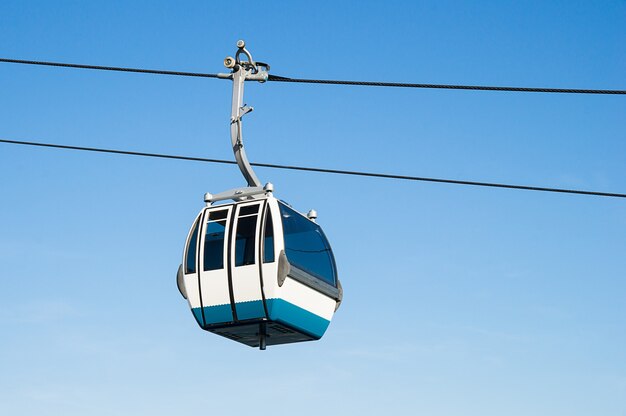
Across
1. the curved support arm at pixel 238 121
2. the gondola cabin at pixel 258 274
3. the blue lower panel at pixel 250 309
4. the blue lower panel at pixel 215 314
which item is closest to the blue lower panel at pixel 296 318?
the gondola cabin at pixel 258 274

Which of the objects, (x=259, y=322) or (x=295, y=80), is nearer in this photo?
(x=259, y=322)

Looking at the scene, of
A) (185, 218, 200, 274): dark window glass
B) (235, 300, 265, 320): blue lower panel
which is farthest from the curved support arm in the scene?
(235, 300, 265, 320): blue lower panel

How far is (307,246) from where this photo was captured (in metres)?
14.8

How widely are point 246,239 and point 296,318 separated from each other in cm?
121

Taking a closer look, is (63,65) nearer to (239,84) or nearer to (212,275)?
(239,84)

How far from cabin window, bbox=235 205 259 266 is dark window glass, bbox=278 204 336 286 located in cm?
38

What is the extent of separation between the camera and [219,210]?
48.5ft

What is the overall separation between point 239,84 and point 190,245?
7.41 ft

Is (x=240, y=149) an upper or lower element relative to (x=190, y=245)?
upper

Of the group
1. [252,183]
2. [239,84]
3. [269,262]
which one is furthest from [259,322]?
[239,84]

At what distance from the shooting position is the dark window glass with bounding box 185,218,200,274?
48.7ft

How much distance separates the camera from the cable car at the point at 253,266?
46.3ft

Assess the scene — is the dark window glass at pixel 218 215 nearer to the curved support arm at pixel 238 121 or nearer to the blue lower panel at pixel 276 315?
the curved support arm at pixel 238 121

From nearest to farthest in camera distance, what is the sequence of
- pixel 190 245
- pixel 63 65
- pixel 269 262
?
pixel 269 262
pixel 190 245
pixel 63 65
